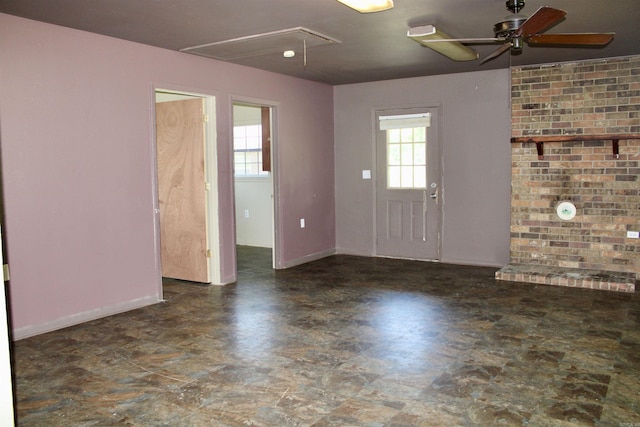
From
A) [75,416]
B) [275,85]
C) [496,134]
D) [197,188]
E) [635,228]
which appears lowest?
[75,416]

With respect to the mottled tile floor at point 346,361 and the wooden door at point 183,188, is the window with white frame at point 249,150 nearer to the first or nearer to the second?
the wooden door at point 183,188

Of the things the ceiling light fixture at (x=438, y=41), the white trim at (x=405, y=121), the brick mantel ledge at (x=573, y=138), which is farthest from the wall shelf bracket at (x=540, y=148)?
the ceiling light fixture at (x=438, y=41)

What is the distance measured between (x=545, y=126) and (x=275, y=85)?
320 centimetres

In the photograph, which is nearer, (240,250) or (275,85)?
(275,85)

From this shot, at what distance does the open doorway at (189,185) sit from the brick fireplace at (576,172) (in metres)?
3.24

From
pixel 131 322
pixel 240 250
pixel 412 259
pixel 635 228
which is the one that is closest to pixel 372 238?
pixel 412 259

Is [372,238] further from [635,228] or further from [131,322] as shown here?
[131,322]

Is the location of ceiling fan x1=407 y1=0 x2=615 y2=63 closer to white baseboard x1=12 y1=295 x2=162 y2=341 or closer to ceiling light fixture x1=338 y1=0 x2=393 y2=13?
ceiling light fixture x1=338 y1=0 x2=393 y2=13

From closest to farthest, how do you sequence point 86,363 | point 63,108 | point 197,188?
point 86,363
point 63,108
point 197,188

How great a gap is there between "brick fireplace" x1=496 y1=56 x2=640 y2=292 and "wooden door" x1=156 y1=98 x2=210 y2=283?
3339 millimetres

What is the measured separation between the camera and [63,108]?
13.7 ft

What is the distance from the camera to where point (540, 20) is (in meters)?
3.28

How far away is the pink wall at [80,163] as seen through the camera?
391 cm

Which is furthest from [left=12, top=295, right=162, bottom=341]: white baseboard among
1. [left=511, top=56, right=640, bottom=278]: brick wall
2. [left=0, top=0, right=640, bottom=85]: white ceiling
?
[left=511, top=56, right=640, bottom=278]: brick wall
